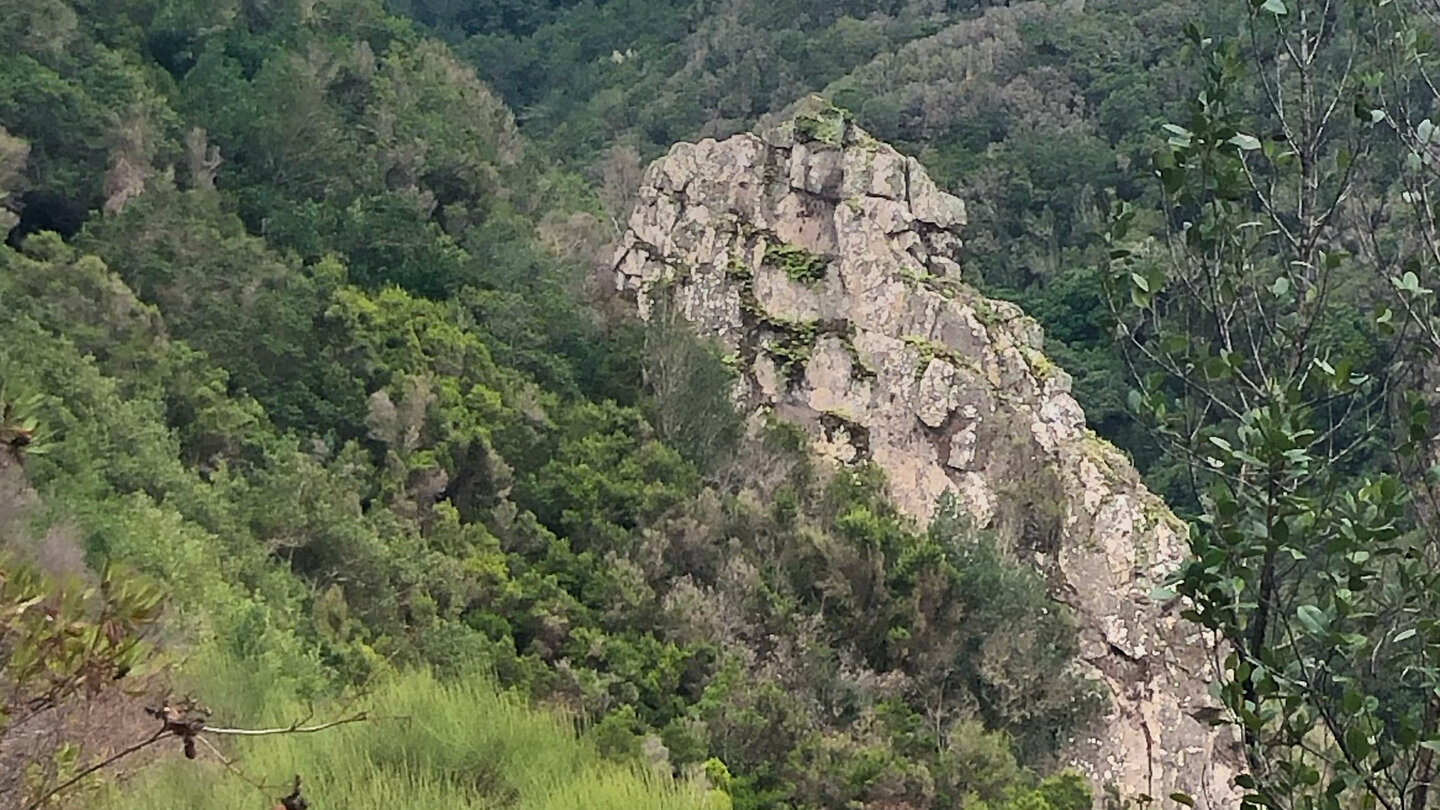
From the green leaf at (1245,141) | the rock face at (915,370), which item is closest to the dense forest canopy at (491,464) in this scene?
the green leaf at (1245,141)

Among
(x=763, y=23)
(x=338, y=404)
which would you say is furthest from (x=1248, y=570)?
(x=763, y=23)

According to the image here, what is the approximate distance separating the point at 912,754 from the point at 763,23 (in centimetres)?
2519

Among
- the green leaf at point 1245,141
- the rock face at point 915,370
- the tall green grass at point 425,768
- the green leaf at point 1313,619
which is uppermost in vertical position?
the green leaf at point 1245,141

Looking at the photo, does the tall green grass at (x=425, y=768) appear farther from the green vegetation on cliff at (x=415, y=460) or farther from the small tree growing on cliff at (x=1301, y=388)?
the green vegetation on cliff at (x=415, y=460)

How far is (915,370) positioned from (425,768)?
422 inches

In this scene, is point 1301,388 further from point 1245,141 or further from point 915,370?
point 915,370

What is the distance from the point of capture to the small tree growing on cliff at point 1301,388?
7.25ft

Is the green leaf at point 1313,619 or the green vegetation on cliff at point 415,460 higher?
the green leaf at point 1313,619

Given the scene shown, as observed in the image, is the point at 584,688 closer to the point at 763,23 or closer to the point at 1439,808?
the point at 1439,808

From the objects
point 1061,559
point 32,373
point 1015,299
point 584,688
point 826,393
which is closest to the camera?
point 32,373

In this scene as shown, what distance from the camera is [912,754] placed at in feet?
34.3

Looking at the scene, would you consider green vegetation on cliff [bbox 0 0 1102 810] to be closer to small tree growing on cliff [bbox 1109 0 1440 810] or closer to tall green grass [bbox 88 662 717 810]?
tall green grass [bbox 88 662 717 810]

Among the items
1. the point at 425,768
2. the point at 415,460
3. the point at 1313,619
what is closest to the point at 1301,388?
the point at 1313,619

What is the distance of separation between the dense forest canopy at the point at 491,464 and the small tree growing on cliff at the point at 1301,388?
0.04 feet
